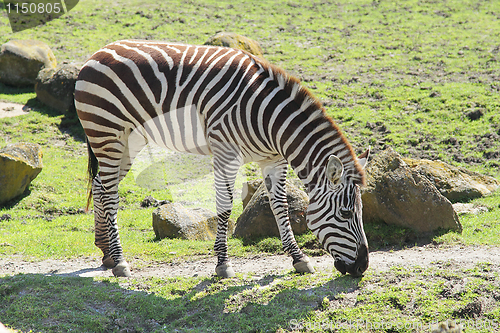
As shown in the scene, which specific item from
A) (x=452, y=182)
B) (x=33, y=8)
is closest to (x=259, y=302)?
(x=452, y=182)

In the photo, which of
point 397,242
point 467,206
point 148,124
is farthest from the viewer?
point 467,206

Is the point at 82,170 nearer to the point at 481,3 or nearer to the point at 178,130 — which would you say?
the point at 178,130

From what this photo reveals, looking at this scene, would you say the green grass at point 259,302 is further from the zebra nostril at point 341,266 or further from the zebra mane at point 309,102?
the zebra mane at point 309,102

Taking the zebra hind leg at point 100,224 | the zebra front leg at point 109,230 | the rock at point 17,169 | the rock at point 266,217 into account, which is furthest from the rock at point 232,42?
the zebra front leg at point 109,230

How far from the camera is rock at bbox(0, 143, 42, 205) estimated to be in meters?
10.1

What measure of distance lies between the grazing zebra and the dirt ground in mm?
415

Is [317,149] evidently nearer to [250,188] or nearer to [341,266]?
[341,266]

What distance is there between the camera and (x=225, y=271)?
243 inches

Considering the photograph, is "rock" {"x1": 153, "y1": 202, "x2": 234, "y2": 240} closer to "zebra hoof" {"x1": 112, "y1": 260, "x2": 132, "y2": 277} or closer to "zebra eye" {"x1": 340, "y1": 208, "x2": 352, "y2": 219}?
"zebra hoof" {"x1": 112, "y1": 260, "x2": 132, "y2": 277}

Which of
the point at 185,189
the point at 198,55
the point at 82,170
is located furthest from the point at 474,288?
the point at 82,170

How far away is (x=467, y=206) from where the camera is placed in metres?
8.84

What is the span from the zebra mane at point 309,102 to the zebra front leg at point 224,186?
1134 mm

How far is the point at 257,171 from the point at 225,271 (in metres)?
6.41

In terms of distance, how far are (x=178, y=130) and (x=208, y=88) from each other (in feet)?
2.63
